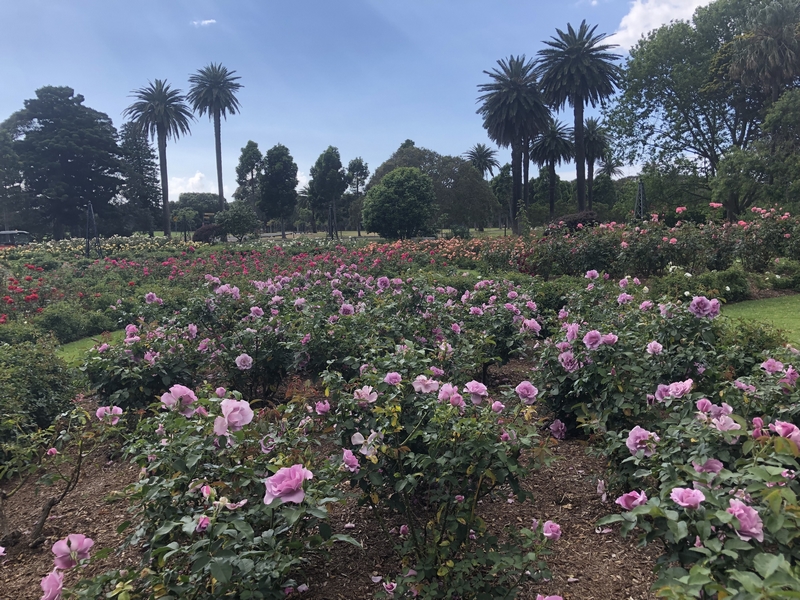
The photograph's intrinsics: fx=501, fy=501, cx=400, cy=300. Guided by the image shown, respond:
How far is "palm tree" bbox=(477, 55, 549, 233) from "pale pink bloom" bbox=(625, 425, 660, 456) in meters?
28.0

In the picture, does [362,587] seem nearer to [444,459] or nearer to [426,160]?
[444,459]

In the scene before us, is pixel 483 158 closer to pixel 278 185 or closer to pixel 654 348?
pixel 278 185

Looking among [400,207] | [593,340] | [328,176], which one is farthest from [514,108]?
[593,340]

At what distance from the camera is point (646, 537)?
1.45 metres

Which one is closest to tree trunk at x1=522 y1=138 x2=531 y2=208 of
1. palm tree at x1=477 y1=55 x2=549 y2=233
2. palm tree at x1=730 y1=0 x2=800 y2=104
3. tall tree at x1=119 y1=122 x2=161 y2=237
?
palm tree at x1=477 y1=55 x2=549 y2=233

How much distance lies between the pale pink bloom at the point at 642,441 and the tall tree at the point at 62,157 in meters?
39.3

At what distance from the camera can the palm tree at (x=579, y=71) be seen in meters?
26.2

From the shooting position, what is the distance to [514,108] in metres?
28.9

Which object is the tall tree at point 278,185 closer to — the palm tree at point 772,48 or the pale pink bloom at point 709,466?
the palm tree at point 772,48

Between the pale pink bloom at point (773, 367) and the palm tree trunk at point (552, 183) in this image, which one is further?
the palm tree trunk at point (552, 183)

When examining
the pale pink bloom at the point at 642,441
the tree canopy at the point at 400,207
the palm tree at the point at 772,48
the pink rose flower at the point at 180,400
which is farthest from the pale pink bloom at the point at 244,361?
the palm tree at the point at 772,48

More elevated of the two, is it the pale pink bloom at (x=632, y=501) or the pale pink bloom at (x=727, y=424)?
the pale pink bloom at (x=727, y=424)

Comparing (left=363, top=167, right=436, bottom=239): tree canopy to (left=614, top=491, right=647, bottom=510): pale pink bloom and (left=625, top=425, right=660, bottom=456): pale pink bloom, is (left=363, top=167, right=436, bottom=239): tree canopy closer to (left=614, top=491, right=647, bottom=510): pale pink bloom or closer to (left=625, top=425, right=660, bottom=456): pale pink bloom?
(left=625, top=425, right=660, bottom=456): pale pink bloom

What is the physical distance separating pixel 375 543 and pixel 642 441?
1.20 metres
